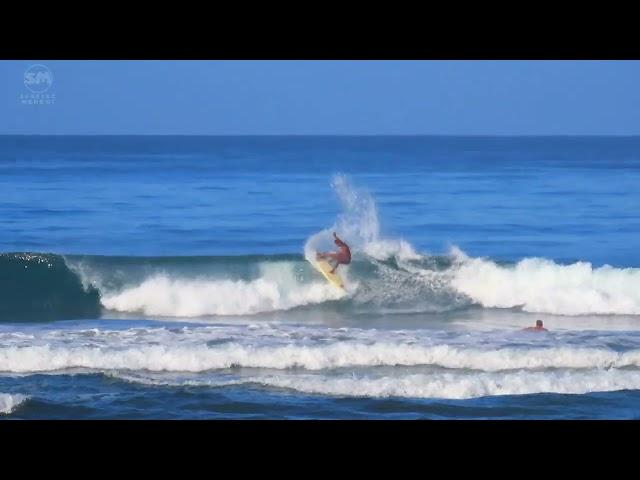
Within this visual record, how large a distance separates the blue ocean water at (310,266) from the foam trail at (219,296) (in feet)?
0.06

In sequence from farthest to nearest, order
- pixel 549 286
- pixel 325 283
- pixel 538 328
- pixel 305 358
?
pixel 325 283, pixel 549 286, pixel 538 328, pixel 305 358

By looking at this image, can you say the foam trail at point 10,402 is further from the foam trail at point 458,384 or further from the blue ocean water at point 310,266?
the foam trail at point 458,384

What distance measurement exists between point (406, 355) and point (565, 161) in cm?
292

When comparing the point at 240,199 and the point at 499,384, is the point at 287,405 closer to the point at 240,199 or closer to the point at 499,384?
the point at 499,384

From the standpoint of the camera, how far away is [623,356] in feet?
19.7

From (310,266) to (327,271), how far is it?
137 mm

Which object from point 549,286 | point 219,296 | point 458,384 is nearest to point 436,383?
point 458,384

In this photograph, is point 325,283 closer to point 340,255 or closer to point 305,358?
point 340,255

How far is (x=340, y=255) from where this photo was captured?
7.21 m

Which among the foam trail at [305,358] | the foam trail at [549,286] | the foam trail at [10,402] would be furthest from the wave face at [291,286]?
the foam trail at [10,402]

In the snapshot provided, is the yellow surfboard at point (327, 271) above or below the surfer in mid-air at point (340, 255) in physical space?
below

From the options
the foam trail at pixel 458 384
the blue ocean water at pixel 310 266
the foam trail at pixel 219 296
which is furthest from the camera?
the foam trail at pixel 219 296

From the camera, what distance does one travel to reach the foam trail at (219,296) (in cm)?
714
